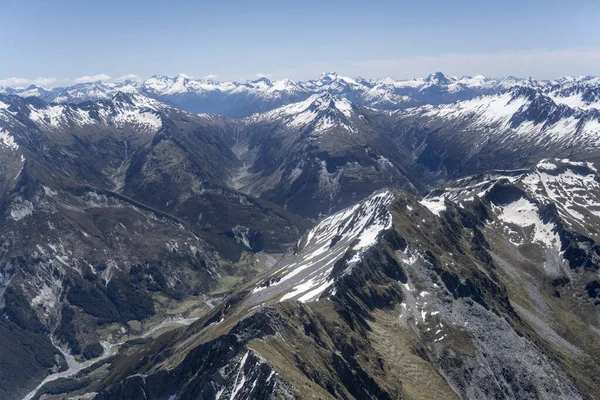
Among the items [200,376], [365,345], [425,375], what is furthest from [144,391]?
[425,375]

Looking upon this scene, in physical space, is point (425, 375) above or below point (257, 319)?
below

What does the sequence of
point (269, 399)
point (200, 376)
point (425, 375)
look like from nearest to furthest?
1. point (269, 399)
2. point (200, 376)
3. point (425, 375)

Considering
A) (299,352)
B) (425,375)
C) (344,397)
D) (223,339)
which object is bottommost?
(425,375)

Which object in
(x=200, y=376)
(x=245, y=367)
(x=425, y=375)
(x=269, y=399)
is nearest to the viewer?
(x=269, y=399)

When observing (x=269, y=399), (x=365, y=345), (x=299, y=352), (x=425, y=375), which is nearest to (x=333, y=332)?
(x=365, y=345)

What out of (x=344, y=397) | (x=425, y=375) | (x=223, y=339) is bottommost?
(x=425, y=375)

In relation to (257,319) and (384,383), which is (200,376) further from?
(384,383)

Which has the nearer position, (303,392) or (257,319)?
(303,392)

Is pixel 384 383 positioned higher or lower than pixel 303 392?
lower

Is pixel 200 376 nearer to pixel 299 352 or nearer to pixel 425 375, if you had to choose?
pixel 299 352
